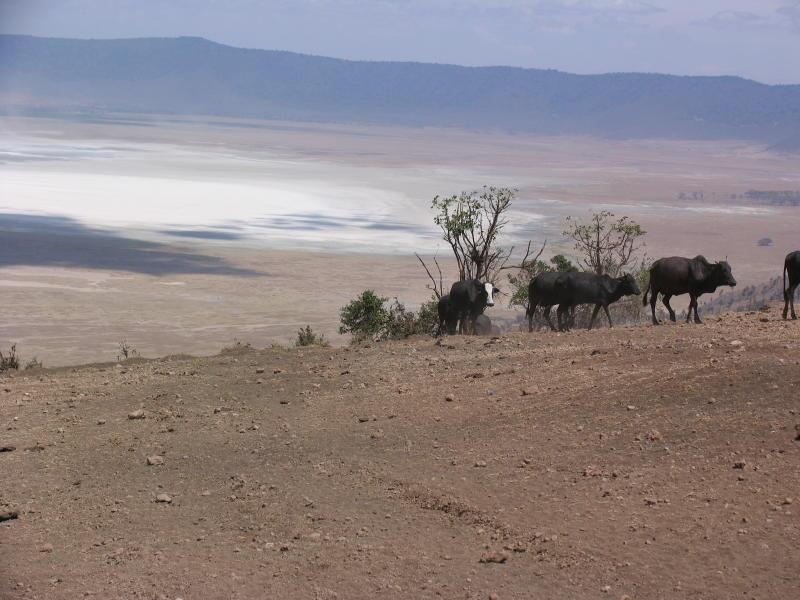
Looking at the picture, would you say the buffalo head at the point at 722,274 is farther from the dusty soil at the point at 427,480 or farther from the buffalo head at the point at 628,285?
the dusty soil at the point at 427,480

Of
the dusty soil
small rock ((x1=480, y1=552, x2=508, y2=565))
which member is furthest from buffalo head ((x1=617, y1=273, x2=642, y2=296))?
small rock ((x1=480, y1=552, x2=508, y2=565))

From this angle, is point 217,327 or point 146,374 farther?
point 217,327

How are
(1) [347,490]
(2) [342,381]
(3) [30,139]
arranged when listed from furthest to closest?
(3) [30,139]
(2) [342,381]
(1) [347,490]

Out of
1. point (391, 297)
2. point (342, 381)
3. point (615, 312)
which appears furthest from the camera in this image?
point (391, 297)

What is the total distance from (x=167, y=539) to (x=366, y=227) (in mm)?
77930

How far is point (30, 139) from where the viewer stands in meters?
172

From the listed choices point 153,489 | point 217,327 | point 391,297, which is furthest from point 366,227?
point 153,489

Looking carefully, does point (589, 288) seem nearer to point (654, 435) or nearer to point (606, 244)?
point (654, 435)

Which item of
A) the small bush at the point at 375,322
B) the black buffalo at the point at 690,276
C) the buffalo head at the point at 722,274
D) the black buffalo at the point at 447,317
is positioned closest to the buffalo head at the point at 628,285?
the black buffalo at the point at 690,276

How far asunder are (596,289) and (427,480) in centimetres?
1213

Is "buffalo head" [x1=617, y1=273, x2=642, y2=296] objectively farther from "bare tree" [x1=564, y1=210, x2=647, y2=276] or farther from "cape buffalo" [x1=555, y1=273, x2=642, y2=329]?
"bare tree" [x1=564, y1=210, x2=647, y2=276]

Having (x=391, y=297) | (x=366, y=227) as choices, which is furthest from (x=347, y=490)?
(x=366, y=227)

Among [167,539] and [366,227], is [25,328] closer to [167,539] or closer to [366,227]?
[167,539]

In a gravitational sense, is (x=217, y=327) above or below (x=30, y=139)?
below
